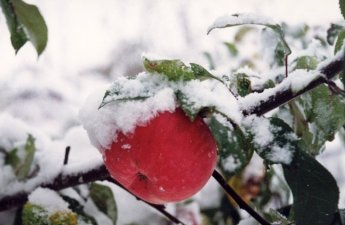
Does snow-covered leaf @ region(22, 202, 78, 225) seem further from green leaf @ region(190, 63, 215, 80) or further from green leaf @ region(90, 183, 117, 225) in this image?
green leaf @ region(190, 63, 215, 80)

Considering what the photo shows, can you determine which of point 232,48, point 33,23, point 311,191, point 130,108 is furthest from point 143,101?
point 232,48

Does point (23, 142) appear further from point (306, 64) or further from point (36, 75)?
point (36, 75)

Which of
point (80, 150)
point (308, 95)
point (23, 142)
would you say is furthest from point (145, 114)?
point (80, 150)

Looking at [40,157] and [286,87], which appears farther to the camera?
[40,157]

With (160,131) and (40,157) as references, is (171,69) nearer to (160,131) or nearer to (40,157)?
(160,131)

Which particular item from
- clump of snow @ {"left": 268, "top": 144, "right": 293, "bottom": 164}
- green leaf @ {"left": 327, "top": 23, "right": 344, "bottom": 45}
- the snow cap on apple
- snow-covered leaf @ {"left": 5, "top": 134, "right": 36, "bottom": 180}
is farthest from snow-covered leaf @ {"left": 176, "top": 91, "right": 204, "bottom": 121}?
green leaf @ {"left": 327, "top": 23, "right": 344, "bottom": 45}

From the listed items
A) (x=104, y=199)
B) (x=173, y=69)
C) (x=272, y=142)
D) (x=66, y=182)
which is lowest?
(x=104, y=199)
